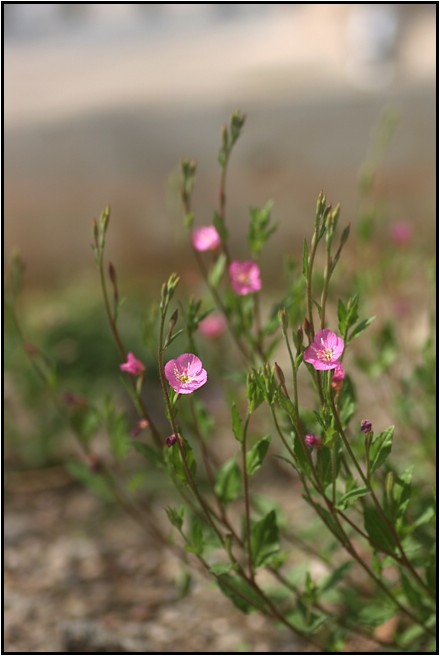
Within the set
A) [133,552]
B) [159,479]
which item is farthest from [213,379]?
[133,552]

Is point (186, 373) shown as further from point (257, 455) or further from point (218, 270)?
point (218, 270)

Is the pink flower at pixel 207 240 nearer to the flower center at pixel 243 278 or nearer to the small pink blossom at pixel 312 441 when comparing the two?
the flower center at pixel 243 278

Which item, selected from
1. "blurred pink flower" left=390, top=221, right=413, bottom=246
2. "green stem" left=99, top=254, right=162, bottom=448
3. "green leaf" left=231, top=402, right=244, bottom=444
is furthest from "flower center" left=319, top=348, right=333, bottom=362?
"blurred pink flower" left=390, top=221, right=413, bottom=246

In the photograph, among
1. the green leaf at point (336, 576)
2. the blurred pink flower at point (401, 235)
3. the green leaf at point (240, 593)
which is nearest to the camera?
the green leaf at point (240, 593)

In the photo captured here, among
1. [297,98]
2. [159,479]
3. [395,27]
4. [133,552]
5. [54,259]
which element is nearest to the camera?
[133,552]

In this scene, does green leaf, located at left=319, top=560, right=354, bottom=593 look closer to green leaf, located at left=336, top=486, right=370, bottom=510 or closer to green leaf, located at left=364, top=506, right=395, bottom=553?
green leaf, located at left=364, top=506, right=395, bottom=553

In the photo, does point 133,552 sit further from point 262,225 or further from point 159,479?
point 262,225

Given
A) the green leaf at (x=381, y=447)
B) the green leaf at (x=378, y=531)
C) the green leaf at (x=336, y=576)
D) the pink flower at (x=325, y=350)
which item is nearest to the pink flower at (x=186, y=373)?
the pink flower at (x=325, y=350)
